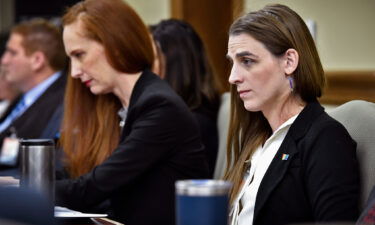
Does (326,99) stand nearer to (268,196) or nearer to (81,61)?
(81,61)

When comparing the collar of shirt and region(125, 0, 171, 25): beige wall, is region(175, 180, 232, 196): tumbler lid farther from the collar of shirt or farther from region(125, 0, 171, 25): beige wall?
region(125, 0, 171, 25): beige wall

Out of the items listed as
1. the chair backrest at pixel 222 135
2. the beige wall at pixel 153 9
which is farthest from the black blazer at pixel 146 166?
the beige wall at pixel 153 9

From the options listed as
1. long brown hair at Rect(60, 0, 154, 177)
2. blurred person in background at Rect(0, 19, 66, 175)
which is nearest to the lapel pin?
long brown hair at Rect(60, 0, 154, 177)

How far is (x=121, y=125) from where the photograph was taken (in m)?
2.93

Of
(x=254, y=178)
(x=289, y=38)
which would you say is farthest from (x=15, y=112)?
(x=289, y=38)

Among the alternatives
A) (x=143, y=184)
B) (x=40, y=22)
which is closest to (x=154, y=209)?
(x=143, y=184)

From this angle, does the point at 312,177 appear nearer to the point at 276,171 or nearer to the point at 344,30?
the point at 276,171

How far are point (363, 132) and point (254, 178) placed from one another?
331 mm

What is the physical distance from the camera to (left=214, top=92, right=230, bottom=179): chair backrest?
307 cm

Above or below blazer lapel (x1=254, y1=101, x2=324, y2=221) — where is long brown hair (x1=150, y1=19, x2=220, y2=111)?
above

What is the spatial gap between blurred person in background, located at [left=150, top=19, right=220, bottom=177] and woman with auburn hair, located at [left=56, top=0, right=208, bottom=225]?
447 millimetres

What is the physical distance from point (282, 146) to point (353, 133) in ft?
0.68

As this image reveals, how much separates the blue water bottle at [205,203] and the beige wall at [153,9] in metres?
4.03

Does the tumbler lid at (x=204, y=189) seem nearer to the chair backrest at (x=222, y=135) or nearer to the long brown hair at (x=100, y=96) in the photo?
the long brown hair at (x=100, y=96)
